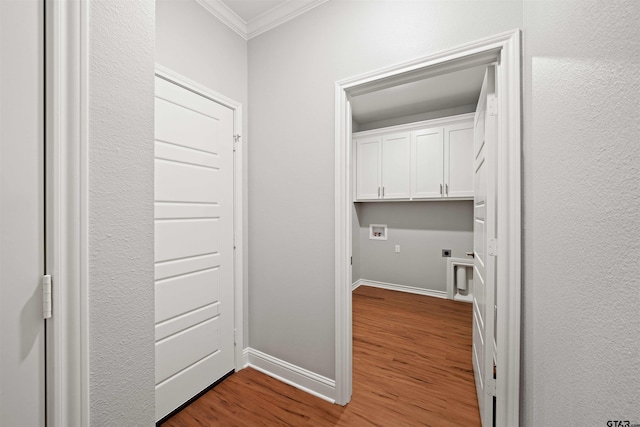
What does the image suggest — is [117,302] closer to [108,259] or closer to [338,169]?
[108,259]

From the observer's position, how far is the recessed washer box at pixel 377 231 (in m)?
4.32

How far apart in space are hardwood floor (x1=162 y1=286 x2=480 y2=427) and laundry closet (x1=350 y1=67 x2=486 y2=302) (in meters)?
1.31

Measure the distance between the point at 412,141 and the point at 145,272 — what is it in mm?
3702

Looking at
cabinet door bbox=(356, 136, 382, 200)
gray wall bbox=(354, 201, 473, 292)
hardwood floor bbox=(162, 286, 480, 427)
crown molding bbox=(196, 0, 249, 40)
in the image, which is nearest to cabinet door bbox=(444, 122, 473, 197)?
gray wall bbox=(354, 201, 473, 292)

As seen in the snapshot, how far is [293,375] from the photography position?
6.23 feet

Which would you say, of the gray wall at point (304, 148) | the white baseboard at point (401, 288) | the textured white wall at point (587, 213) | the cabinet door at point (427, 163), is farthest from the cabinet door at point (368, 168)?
the textured white wall at point (587, 213)

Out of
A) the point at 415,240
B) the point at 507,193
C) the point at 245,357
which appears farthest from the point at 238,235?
the point at 415,240

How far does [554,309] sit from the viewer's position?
788 mm

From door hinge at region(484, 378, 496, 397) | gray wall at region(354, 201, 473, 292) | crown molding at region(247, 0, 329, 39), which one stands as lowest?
door hinge at region(484, 378, 496, 397)

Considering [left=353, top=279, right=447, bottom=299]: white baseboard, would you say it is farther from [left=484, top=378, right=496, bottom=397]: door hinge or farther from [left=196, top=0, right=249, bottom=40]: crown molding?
[left=196, top=0, right=249, bottom=40]: crown molding

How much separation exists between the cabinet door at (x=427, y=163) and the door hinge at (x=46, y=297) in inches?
147

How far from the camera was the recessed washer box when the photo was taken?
14.2 feet

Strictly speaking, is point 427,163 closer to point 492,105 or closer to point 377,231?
point 377,231

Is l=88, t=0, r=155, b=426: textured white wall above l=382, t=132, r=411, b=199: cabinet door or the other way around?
the other way around
